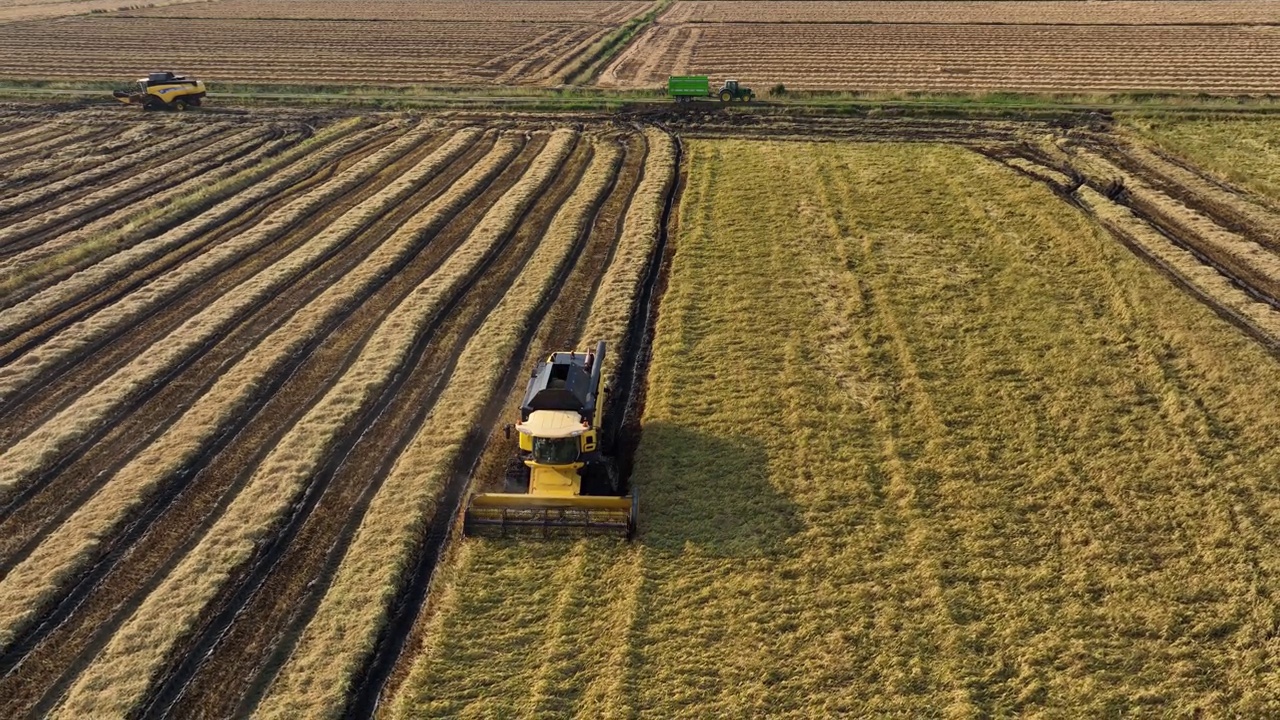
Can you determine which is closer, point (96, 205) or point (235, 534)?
point (235, 534)

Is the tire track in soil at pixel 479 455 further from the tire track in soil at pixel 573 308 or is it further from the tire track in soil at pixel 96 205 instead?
the tire track in soil at pixel 96 205

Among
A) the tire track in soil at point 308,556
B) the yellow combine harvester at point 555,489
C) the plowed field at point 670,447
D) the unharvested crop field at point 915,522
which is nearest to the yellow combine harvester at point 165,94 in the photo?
the plowed field at point 670,447

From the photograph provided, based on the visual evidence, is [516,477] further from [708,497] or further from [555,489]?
[708,497]

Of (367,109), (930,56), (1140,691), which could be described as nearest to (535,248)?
(1140,691)

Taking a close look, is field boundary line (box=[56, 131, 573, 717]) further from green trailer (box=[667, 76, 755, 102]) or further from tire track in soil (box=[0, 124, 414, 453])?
green trailer (box=[667, 76, 755, 102])

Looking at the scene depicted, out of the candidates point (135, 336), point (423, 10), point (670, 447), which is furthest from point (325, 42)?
point (670, 447)
